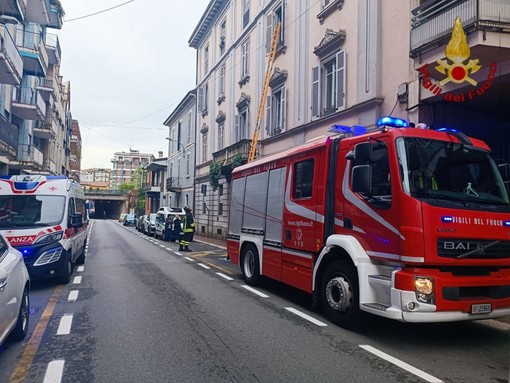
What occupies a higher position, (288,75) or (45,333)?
(288,75)

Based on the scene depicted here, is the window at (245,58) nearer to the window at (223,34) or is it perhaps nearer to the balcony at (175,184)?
the window at (223,34)

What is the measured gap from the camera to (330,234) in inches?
266

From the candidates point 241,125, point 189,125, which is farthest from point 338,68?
point 189,125

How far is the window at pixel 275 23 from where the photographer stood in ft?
66.1

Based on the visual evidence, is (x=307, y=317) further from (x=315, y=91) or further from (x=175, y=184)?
(x=175, y=184)

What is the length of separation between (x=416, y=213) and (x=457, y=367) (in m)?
1.72

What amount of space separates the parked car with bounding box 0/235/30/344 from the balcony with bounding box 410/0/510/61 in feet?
28.7

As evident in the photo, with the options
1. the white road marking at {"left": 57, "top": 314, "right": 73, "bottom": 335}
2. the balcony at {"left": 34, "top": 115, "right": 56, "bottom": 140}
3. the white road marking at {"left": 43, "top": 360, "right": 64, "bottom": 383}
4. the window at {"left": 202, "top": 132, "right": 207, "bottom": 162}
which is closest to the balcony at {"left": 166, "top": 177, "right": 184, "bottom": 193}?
the window at {"left": 202, "top": 132, "right": 207, "bottom": 162}

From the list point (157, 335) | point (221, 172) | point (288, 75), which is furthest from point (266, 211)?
point (221, 172)

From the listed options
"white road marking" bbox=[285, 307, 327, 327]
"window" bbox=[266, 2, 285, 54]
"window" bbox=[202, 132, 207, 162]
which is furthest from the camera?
"window" bbox=[202, 132, 207, 162]

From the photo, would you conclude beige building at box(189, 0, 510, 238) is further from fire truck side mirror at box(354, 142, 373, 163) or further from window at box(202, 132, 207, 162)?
fire truck side mirror at box(354, 142, 373, 163)

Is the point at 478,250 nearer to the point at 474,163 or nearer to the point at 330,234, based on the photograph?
the point at 474,163

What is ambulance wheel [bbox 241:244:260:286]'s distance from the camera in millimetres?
9539

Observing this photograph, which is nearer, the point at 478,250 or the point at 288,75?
the point at 478,250
